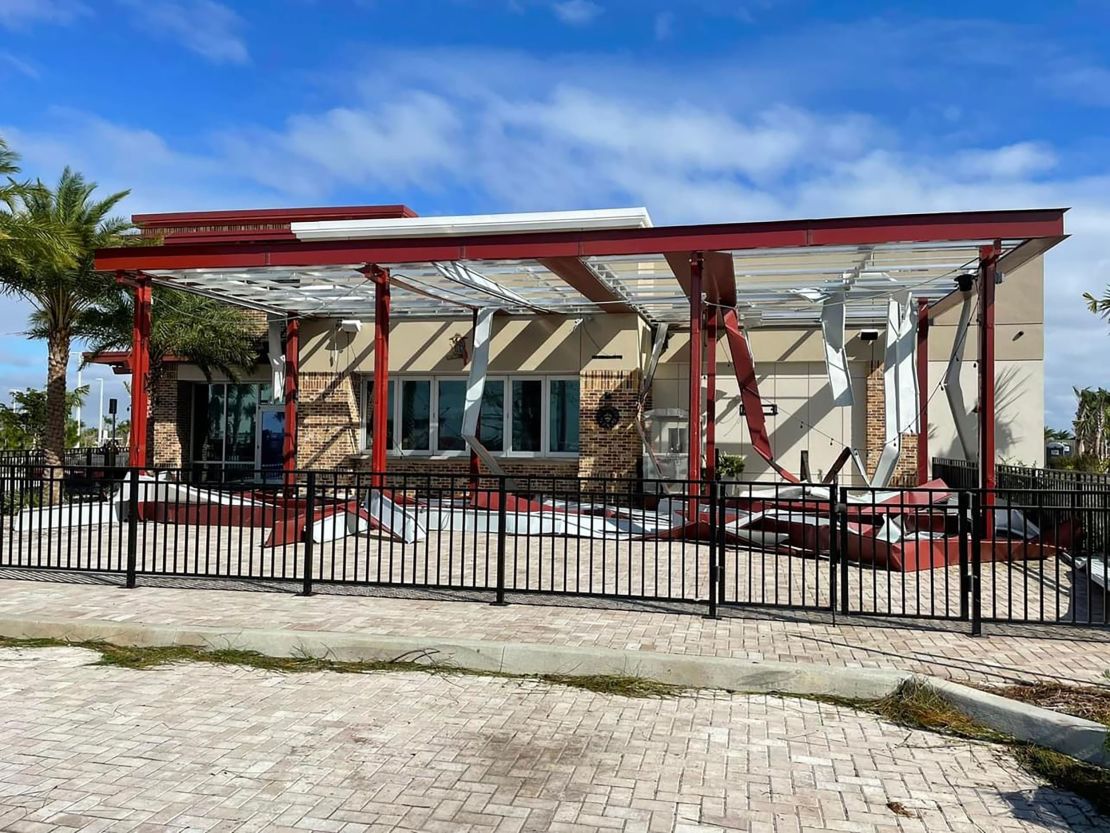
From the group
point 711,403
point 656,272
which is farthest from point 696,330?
point 656,272

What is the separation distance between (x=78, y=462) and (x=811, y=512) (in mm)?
18645

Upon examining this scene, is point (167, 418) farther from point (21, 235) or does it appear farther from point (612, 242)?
point (612, 242)

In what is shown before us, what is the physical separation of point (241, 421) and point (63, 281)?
6156mm

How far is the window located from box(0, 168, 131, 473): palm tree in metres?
6.26

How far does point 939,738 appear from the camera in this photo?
5199mm

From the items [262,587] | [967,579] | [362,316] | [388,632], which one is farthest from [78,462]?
[967,579]

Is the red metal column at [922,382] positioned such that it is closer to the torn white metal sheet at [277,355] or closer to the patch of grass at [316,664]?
the patch of grass at [316,664]

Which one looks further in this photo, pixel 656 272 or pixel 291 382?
pixel 291 382

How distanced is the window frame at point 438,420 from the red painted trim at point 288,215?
552 cm

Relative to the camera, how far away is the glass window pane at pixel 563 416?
20.7 m

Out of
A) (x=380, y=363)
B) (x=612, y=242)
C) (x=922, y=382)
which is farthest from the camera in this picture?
(x=922, y=382)

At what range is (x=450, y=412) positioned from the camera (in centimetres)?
2141

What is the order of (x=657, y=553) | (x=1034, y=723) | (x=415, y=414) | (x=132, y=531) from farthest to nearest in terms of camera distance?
1. (x=415, y=414)
2. (x=132, y=531)
3. (x=657, y=553)
4. (x=1034, y=723)

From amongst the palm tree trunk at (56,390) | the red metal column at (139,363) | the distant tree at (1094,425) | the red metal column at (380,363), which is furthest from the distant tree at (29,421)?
the distant tree at (1094,425)
